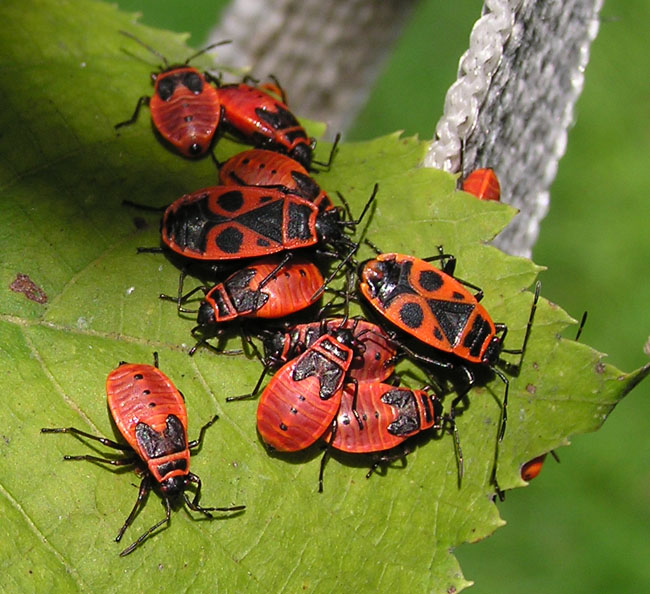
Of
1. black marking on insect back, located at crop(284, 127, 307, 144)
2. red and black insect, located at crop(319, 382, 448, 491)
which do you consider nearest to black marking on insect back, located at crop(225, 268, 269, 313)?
red and black insect, located at crop(319, 382, 448, 491)

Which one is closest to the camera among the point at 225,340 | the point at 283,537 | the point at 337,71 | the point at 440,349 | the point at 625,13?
the point at 283,537

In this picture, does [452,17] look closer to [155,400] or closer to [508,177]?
[508,177]

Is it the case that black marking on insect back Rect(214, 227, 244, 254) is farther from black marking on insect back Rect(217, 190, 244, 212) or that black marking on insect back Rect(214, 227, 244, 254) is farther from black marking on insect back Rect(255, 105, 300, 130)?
black marking on insect back Rect(255, 105, 300, 130)

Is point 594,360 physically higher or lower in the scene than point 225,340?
higher

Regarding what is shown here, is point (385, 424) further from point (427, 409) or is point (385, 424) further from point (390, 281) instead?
point (390, 281)

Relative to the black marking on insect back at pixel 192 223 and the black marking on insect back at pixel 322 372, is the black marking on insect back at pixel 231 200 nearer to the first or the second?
the black marking on insect back at pixel 192 223

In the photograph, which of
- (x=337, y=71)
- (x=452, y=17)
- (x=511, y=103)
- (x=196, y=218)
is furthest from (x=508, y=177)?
(x=452, y=17)
